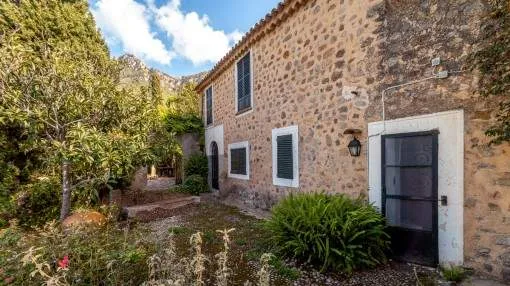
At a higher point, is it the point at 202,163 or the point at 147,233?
the point at 202,163

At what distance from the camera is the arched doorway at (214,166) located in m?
11.7

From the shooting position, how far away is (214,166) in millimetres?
11961

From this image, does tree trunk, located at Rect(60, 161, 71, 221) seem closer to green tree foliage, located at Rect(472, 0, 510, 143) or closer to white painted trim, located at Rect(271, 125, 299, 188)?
white painted trim, located at Rect(271, 125, 299, 188)

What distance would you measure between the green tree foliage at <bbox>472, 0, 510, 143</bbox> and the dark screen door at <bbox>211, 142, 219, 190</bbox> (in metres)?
9.61

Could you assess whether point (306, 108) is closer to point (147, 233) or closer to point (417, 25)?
point (417, 25)

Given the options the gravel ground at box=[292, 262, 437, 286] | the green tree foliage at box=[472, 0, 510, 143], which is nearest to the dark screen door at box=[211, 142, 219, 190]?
the gravel ground at box=[292, 262, 437, 286]

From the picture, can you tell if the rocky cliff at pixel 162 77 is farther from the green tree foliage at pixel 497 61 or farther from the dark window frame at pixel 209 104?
the green tree foliage at pixel 497 61

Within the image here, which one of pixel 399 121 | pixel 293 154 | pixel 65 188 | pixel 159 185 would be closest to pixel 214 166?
pixel 159 185

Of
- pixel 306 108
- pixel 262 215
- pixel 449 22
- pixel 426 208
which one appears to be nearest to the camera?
pixel 449 22

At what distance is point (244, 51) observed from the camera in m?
8.84

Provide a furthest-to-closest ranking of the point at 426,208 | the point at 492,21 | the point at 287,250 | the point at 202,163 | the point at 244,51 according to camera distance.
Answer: the point at 202,163 < the point at 244,51 < the point at 287,250 < the point at 426,208 < the point at 492,21

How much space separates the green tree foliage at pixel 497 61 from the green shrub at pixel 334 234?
195 centimetres

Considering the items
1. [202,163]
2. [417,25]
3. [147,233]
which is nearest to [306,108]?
[417,25]

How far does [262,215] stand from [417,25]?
5458mm
